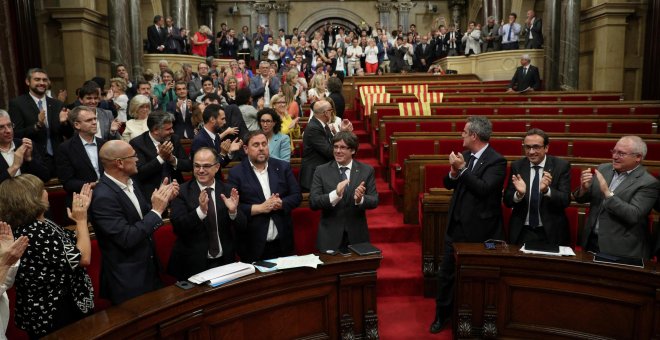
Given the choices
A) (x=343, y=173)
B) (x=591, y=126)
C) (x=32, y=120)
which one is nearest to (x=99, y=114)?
(x=32, y=120)

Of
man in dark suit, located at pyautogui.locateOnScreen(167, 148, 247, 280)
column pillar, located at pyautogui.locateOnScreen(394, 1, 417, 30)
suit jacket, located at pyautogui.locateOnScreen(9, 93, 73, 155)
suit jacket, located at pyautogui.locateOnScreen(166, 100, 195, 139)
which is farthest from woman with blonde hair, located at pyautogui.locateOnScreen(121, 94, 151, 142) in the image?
column pillar, located at pyautogui.locateOnScreen(394, 1, 417, 30)

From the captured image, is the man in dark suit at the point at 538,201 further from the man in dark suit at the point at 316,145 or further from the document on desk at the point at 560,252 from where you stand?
the man in dark suit at the point at 316,145

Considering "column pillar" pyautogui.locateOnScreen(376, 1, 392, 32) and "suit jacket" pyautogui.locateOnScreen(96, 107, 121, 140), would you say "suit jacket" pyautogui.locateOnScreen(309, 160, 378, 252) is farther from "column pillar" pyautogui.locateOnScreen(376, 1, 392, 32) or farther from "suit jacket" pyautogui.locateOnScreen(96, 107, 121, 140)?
"column pillar" pyautogui.locateOnScreen(376, 1, 392, 32)

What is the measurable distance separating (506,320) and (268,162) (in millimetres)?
1590

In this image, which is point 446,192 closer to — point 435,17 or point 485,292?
point 485,292

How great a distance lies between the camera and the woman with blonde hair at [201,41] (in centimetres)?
1104

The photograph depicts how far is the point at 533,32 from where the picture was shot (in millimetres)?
9953

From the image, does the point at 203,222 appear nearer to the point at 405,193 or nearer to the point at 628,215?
the point at 405,193

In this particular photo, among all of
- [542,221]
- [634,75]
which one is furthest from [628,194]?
[634,75]

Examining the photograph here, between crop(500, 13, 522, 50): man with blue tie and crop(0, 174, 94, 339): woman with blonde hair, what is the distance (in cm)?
1047

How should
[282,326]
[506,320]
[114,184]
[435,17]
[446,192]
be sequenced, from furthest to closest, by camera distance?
1. [435,17]
2. [446,192]
3. [506,320]
4. [282,326]
5. [114,184]

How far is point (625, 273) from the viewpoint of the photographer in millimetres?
2312

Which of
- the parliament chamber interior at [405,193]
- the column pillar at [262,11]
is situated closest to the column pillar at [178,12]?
the parliament chamber interior at [405,193]

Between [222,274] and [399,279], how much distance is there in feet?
5.08
